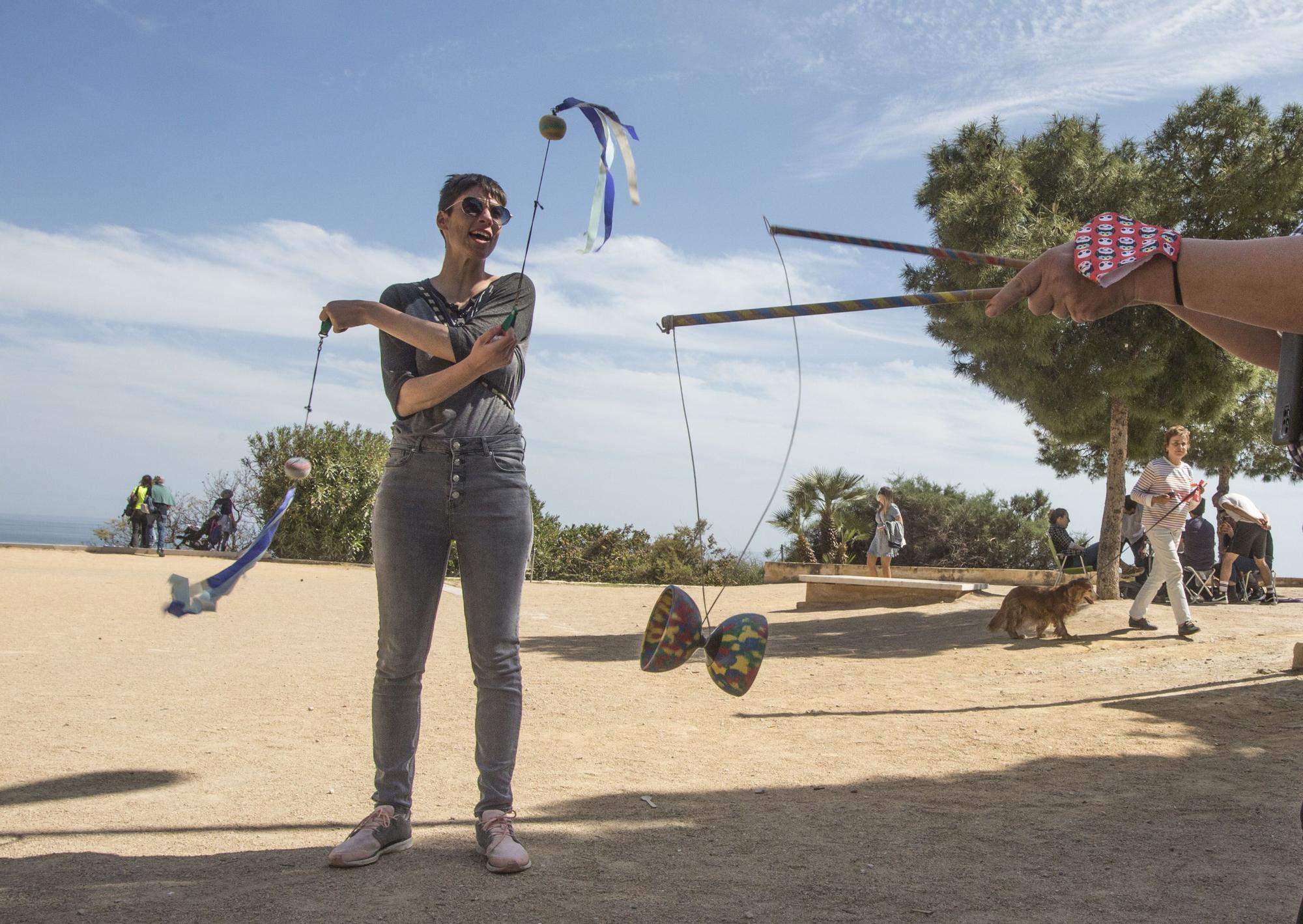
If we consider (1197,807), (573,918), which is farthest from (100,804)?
(1197,807)

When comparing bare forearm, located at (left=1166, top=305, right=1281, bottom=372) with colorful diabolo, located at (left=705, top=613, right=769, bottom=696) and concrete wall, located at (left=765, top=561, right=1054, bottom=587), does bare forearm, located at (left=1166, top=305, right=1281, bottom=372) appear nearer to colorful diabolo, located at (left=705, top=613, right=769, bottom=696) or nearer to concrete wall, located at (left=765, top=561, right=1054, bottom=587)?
colorful diabolo, located at (left=705, top=613, right=769, bottom=696)

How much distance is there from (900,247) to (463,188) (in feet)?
4.46

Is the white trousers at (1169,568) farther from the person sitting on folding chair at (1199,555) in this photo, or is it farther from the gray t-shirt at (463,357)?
the gray t-shirt at (463,357)

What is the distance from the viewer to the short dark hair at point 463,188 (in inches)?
119

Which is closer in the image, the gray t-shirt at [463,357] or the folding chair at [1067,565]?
the gray t-shirt at [463,357]

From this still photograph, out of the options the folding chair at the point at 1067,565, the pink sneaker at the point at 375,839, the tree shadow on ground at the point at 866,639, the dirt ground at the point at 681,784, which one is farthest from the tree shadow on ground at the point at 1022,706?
the pink sneaker at the point at 375,839

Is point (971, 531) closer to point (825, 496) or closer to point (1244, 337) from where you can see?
point (825, 496)

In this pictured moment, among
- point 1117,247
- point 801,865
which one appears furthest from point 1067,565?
point 1117,247

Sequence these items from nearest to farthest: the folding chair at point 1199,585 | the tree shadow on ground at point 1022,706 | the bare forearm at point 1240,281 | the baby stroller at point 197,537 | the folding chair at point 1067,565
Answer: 1. the bare forearm at point 1240,281
2. the tree shadow on ground at point 1022,706
3. the folding chair at point 1067,565
4. the folding chair at point 1199,585
5. the baby stroller at point 197,537

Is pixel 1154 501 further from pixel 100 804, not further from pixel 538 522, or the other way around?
pixel 538 522

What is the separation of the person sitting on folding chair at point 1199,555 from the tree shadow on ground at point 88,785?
11.1 m

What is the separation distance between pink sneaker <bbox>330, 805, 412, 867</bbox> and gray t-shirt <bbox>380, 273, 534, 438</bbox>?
1.16 metres

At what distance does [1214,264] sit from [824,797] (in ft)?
10.3

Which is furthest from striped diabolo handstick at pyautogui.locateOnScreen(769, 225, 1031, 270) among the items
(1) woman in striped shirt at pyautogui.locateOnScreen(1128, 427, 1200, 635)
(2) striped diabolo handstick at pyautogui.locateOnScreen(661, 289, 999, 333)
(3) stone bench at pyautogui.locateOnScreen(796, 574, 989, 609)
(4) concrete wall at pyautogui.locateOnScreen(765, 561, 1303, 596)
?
(4) concrete wall at pyautogui.locateOnScreen(765, 561, 1303, 596)
